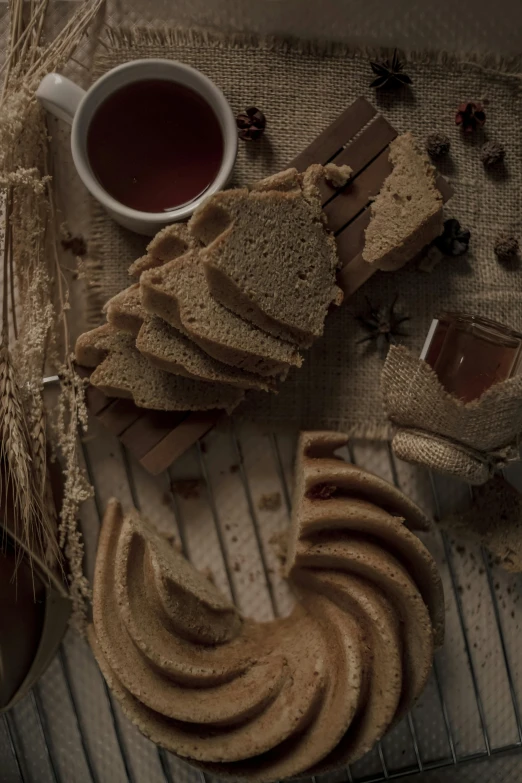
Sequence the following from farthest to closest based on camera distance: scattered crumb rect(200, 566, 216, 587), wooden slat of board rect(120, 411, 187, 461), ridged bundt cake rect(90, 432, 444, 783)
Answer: scattered crumb rect(200, 566, 216, 587) → wooden slat of board rect(120, 411, 187, 461) → ridged bundt cake rect(90, 432, 444, 783)

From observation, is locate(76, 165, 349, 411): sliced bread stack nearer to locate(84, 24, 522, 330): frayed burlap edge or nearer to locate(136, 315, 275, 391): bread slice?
locate(136, 315, 275, 391): bread slice

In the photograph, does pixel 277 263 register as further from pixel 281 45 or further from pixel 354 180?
pixel 281 45

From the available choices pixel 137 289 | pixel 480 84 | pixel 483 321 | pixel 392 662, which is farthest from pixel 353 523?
pixel 480 84

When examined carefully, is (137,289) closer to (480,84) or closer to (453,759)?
(480,84)

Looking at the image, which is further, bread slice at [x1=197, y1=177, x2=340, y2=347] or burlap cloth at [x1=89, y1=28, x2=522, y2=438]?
burlap cloth at [x1=89, y1=28, x2=522, y2=438]

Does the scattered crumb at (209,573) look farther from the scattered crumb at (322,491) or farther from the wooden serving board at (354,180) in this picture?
the wooden serving board at (354,180)

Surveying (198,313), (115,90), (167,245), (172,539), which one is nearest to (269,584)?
(172,539)

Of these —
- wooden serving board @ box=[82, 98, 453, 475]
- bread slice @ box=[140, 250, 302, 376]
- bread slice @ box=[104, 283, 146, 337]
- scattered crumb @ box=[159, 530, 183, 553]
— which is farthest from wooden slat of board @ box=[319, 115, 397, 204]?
scattered crumb @ box=[159, 530, 183, 553]
